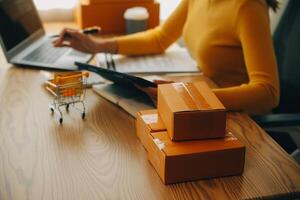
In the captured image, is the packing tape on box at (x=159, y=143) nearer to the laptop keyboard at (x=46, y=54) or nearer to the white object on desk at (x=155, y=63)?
the white object on desk at (x=155, y=63)

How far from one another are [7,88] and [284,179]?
873 millimetres

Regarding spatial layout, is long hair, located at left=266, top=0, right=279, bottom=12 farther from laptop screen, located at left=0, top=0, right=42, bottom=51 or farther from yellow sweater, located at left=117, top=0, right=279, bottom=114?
laptop screen, located at left=0, top=0, right=42, bottom=51

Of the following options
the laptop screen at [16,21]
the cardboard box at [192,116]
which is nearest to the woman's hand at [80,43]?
the laptop screen at [16,21]

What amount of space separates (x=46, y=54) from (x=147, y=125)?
0.75 metres

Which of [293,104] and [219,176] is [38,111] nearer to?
[219,176]

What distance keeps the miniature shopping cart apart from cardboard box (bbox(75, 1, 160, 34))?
2.41 ft

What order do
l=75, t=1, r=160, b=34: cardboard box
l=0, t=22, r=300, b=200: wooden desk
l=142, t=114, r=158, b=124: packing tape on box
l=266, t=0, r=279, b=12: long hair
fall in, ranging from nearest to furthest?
l=0, t=22, r=300, b=200: wooden desk < l=142, t=114, r=158, b=124: packing tape on box < l=266, t=0, r=279, b=12: long hair < l=75, t=1, r=160, b=34: cardboard box

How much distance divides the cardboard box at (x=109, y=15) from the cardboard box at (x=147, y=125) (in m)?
0.96

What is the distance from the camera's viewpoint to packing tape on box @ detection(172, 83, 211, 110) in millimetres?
960

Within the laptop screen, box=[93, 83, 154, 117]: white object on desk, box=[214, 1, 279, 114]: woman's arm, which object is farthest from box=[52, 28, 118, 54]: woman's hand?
box=[214, 1, 279, 114]: woman's arm

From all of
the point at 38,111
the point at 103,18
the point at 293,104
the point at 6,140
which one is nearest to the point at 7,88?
the point at 38,111

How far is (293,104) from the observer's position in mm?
1560

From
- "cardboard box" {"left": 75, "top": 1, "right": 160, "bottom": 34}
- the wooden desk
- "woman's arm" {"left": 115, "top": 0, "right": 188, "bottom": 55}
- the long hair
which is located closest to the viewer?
the wooden desk

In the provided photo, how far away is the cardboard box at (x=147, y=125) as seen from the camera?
1006 mm
